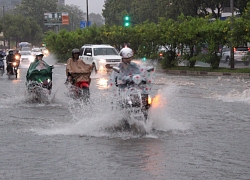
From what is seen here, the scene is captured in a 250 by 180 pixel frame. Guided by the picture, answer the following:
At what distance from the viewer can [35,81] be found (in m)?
18.1

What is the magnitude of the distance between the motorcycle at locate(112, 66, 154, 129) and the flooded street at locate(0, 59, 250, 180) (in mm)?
242

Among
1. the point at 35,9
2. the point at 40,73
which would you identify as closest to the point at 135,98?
the point at 40,73

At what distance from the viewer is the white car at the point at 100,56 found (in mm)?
35875

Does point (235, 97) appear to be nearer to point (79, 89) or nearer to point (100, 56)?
point (79, 89)

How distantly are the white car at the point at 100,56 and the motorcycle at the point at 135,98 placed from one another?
77.6 ft

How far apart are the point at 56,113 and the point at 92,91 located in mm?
7061

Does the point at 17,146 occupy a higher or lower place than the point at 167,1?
lower

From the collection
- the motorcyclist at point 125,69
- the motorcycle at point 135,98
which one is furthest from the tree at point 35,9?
the motorcycle at point 135,98

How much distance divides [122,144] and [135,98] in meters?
1.34

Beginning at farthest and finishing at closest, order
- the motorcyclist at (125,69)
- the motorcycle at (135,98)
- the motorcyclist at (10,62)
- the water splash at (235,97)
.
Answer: the motorcyclist at (10,62), the water splash at (235,97), the motorcyclist at (125,69), the motorcycle at (135,98)

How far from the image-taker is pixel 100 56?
36562mm

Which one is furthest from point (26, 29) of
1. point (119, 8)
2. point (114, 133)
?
point (114, 133)

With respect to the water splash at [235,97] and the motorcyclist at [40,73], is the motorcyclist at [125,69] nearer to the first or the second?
the motorcyclist at [40,73]

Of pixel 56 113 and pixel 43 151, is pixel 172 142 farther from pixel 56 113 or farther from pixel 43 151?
pixel 56 113
